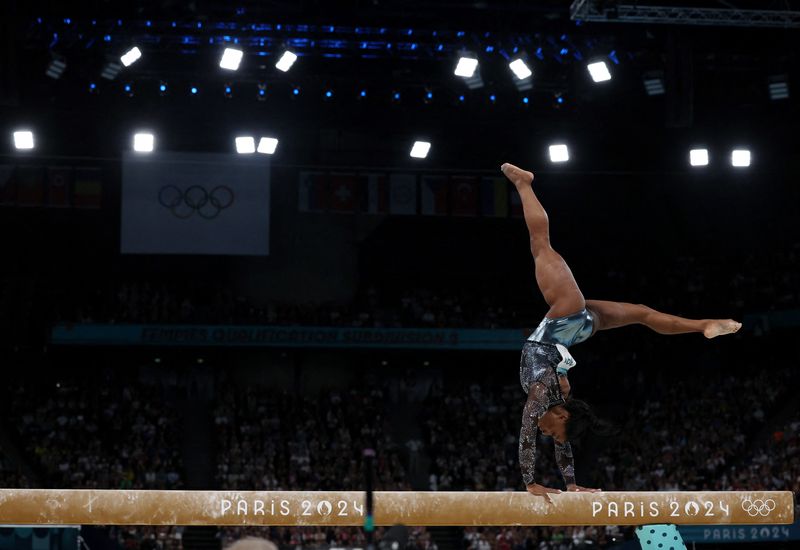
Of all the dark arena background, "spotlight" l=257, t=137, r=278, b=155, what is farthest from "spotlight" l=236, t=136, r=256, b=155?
"spotlight" l=257, t=137, r=278, b=155

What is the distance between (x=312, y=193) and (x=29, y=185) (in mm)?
6080

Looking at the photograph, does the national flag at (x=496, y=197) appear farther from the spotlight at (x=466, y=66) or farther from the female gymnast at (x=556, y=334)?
the female gymnast at (x=556, y=334)

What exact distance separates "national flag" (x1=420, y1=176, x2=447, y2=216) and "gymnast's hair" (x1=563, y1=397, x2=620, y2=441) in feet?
49.6

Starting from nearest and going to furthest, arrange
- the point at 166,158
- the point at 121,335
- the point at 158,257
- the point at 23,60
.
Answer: the point at 23,60
the point at 166,158
the point at 121,335
the point at 158,257

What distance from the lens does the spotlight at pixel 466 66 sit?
16.2 m

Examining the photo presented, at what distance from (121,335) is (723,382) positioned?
14.6 m

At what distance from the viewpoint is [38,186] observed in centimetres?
2127

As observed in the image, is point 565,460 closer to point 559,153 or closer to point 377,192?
point 559,153

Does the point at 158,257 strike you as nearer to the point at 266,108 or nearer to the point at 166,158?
the point at 166,158

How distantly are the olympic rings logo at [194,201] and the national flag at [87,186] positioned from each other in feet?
5.19

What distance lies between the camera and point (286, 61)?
16.3m

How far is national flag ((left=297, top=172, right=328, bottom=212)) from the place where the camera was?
2201 centimetres

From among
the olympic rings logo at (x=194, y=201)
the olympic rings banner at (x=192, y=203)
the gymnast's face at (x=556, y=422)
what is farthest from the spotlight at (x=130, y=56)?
the gymnast's face at (x=556, y=422)

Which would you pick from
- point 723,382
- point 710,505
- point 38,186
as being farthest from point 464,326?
point 710,505
